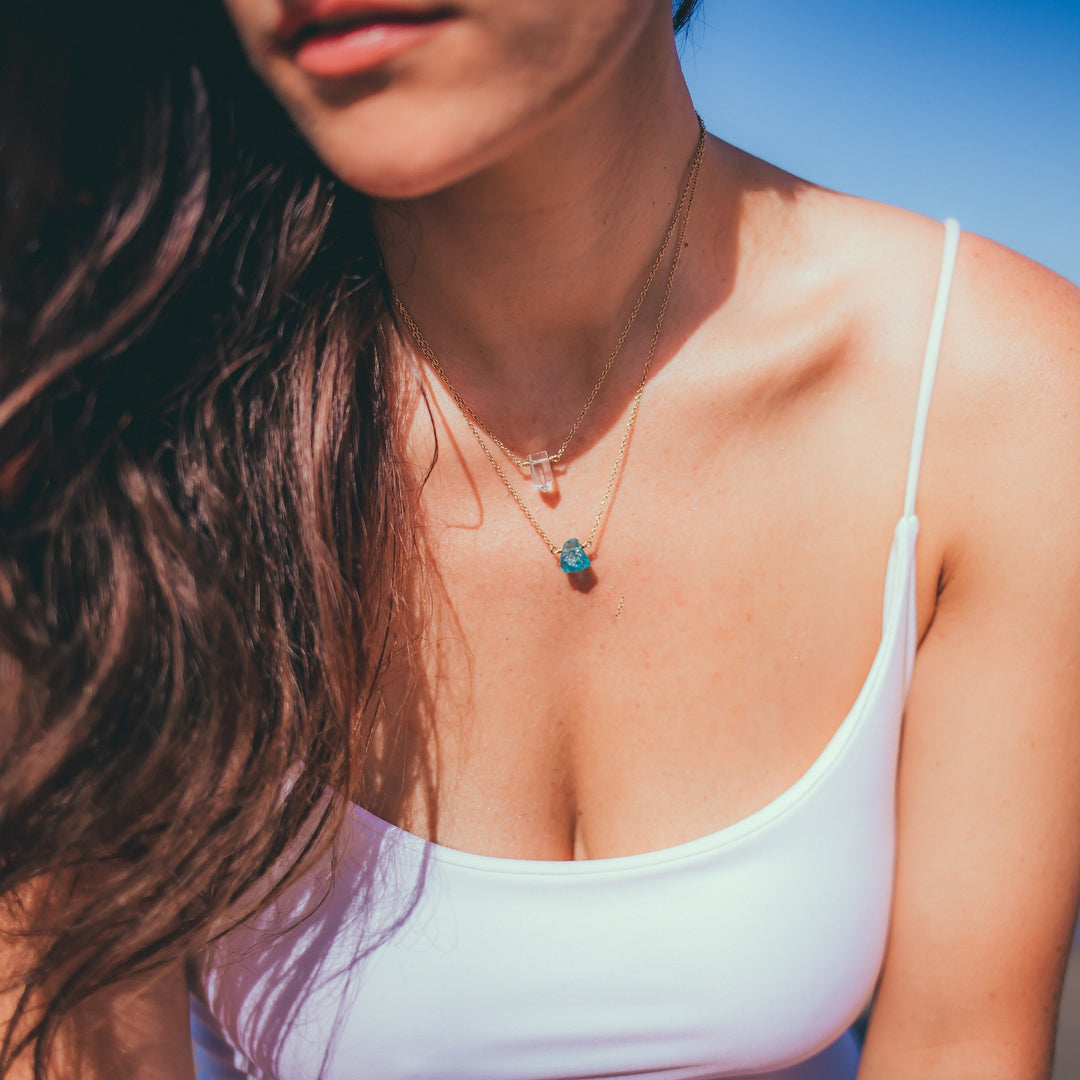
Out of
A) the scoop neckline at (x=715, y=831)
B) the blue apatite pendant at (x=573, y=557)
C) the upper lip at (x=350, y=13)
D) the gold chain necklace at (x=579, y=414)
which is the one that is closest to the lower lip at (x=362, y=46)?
the upper lip at (x=350, y=13)

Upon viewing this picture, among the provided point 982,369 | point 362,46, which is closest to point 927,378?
point 982,369

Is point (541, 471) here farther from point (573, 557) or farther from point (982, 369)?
point (982, 369)

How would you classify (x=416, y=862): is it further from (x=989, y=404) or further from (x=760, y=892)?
(x=989, y=404)

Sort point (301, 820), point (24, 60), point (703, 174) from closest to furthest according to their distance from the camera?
point (24, 60) → point (301, 820) → point (703, 174)

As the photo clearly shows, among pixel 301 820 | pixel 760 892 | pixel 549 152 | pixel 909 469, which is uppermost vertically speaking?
pixel 549 152

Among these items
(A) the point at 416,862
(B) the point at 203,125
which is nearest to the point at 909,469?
(A) the point at 416,862

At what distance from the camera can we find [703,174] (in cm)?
110

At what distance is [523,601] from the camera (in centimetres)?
105

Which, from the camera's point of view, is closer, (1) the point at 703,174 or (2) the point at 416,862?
(2) the point at 416,862

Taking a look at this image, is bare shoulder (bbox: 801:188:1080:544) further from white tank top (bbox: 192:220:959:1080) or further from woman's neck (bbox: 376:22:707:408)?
woman's neck (bbox: 376:22:707:408)

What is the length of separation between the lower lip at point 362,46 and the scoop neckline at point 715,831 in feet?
2.26

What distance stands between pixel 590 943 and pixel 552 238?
2.51 ft

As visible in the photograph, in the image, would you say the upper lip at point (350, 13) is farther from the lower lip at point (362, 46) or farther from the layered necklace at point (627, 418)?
the layered necklace at point (627, 418)

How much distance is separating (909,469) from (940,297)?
0.63 feet
